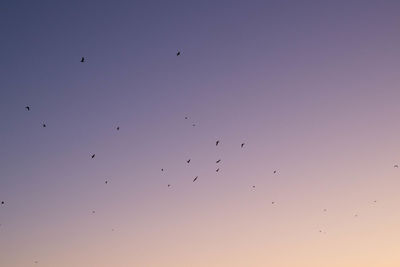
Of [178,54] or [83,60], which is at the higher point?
[178,54]

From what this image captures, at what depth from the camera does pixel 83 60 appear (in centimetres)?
2091

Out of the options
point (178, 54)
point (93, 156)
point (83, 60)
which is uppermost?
point (178, 54)

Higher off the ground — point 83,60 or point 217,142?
point 83,60

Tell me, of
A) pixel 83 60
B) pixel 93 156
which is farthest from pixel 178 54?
pixel 93 156

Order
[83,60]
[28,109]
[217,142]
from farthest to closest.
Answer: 1. [217,142]
2. [28,109]
3. [83,60]

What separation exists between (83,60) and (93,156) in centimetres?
1090

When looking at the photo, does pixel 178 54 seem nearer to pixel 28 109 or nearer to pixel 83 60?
pixel 83 60

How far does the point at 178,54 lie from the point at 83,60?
8.30 m

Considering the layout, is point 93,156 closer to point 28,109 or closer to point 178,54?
point 28,109

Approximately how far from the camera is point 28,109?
22438mm

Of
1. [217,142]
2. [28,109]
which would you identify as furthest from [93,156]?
[217,142]

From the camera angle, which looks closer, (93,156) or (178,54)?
(178,54)

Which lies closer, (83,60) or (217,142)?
(83,60)

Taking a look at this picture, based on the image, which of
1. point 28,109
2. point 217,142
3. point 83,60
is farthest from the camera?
point 217,142
